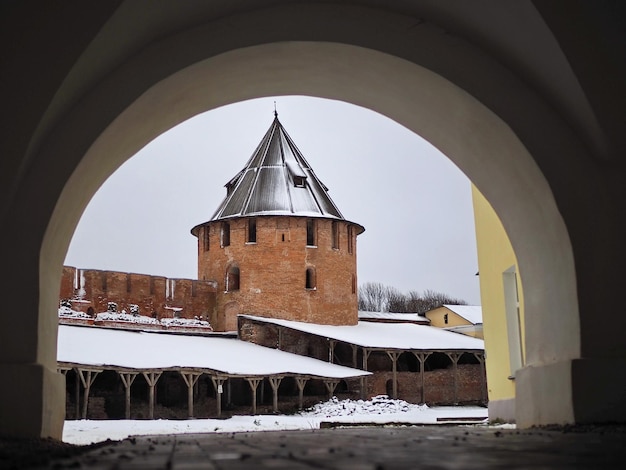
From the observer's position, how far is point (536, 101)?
5742 mm

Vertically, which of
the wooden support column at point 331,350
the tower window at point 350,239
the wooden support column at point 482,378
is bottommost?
the wooden support column at point 482,378

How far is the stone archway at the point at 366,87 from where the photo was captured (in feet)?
16.9

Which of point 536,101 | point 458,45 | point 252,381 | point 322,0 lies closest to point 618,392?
point 536,101

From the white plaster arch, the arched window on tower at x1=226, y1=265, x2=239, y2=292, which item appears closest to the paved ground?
the white plaster arch

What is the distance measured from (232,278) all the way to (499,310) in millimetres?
32241

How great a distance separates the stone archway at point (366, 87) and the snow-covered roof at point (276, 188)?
118 feet

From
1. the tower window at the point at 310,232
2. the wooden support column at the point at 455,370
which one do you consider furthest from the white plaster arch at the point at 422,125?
the tower window at the point at 310,232

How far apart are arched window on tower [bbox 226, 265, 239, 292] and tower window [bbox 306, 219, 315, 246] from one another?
414 cm

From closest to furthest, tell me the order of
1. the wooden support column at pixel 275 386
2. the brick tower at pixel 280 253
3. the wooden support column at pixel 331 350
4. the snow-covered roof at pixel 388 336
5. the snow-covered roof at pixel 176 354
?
the snow-covered roof at pixel 176 354
the wooden support column at pixel 275 386
the wooden support column at pixel 331 350
the snow-covered roof at pixel 388 336
the brick tower at pixel 280 253

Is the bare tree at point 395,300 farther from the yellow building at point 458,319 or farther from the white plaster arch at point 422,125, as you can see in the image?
the white plaster arch at point 422,125

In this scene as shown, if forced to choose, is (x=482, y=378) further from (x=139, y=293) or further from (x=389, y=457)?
(x=389, y=457)

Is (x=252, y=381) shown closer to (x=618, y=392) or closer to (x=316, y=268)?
(x=316, y=268)

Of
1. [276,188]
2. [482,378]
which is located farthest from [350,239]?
[482,378]

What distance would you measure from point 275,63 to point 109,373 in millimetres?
26304
